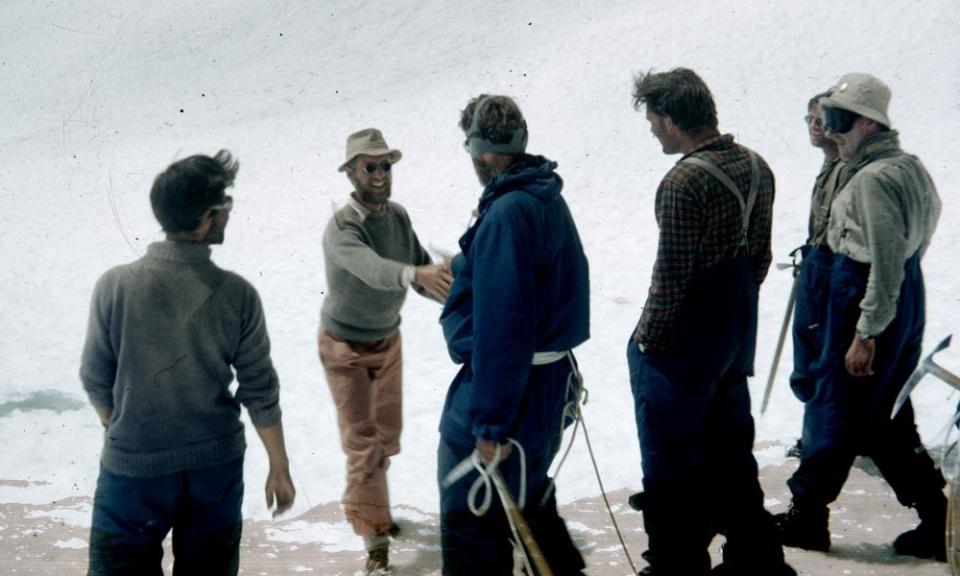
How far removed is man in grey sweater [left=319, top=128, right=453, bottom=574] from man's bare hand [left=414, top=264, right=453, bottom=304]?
47 cm

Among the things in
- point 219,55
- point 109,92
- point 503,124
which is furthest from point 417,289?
point 219,55

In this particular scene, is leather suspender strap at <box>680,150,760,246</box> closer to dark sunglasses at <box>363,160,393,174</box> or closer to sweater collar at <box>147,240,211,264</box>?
dark sunglasses at <box>363,160,393,174</box>

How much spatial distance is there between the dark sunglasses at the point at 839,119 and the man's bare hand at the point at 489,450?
2.07 m

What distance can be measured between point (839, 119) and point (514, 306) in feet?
6.25

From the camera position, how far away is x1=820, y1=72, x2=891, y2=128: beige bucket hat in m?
3.69

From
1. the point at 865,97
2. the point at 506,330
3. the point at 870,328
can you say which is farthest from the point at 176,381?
the point at 865,97

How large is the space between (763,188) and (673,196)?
0.39m

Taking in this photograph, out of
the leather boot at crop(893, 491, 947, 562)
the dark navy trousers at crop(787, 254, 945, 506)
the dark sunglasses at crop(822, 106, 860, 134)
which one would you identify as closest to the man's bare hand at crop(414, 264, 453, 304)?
the dark navy trousers at crop(787, 254, 945, 506)

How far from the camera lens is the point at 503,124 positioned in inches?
115

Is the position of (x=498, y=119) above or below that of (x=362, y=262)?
above

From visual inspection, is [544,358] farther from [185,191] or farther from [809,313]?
[809,313]

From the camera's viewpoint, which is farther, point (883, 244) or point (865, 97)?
point (865, 97)

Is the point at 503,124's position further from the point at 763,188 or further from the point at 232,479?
the point at 232,479

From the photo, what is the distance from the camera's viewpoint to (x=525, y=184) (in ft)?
9.44
